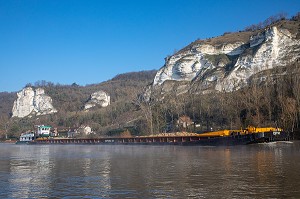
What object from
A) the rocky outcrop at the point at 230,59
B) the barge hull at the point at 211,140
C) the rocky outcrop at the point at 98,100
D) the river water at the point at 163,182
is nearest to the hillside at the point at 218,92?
the rocky outcrop at the point at 230,59

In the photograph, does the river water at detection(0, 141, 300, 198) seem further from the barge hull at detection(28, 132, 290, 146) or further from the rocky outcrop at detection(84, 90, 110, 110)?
the rocky outcrop at detection(84, 90, 110, 110)

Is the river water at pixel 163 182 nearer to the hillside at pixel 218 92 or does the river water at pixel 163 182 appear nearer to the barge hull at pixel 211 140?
the barge hull at pixel 211 140

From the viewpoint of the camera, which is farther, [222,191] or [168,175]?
[168,175]

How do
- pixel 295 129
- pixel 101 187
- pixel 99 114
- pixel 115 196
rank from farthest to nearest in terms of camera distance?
pixel 99 114
pixel 295 129
pixel 101 187
pixel 115 196

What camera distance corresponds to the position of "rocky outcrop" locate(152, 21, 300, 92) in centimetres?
10931

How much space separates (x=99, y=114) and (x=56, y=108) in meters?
70.5

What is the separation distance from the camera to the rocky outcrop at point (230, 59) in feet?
359

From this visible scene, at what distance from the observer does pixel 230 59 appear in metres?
133

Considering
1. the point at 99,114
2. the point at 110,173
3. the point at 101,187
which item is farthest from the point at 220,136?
the point at 99,114

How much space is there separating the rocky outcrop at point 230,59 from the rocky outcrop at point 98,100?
179ft

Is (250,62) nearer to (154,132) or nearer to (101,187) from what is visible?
(154,132)

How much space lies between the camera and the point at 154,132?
8181 centimetres

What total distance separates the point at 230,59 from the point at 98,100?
85.8 metres

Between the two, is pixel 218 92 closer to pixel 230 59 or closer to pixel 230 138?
pixel 230 59
